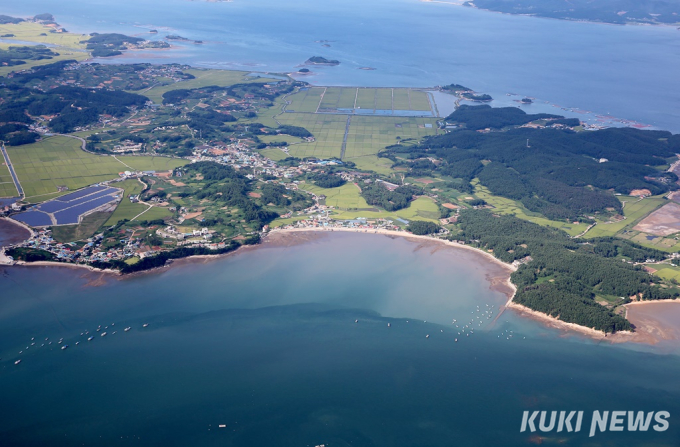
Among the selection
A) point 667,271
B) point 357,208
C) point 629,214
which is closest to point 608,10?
point 629,214

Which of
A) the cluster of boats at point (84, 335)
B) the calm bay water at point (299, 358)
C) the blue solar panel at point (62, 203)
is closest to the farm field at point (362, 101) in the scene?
the blue solar panel at point (62, 203)

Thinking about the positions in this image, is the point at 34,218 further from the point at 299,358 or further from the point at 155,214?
the point at 299,358

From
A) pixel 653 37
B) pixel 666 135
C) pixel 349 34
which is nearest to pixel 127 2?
pixel 349 34

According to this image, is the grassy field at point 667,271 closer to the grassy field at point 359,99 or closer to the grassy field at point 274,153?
the grassy field at point 274,153

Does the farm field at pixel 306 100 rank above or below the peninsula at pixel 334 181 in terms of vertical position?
above

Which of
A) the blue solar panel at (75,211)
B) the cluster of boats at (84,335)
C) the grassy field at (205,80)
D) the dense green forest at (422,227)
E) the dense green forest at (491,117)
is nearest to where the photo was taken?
the cluster of boats at (84,335)

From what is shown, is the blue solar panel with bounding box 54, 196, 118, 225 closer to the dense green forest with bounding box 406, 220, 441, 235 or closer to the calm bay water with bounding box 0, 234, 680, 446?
the calm bay water with bounding box 0, 234, 680, 446
